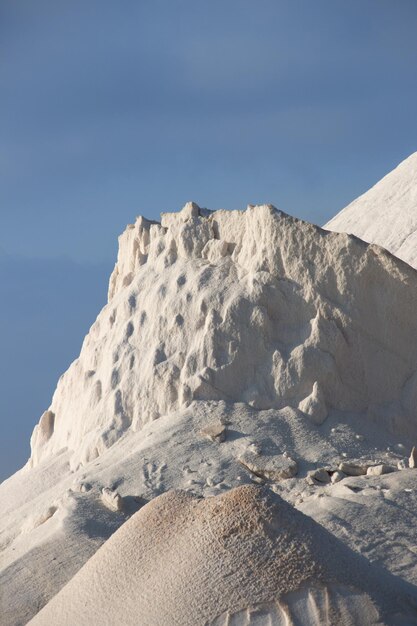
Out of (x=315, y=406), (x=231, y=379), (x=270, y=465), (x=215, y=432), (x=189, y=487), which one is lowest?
(x=270, y=465)

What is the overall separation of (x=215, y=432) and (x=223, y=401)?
1171mm

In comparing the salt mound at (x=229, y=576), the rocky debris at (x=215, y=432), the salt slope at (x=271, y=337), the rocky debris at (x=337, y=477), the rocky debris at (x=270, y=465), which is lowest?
the salt mound at (x=229, y=576)

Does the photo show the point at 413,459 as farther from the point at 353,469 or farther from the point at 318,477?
the point at 318,477

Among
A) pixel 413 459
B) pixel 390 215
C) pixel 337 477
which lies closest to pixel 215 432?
pixel 337 477

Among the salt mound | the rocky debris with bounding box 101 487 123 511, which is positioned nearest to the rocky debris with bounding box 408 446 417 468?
the rocky debris with bounding box 101 487 123 511

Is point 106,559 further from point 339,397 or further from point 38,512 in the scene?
Result: point 339,397

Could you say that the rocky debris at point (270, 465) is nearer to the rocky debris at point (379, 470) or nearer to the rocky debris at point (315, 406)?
the rocky debris at point (379, 470)

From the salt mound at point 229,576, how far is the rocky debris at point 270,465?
6032 millimetres

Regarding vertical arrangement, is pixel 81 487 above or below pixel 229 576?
above

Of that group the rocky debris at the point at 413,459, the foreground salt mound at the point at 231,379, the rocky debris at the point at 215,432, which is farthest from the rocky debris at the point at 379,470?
the rocky debris at the point at 215,432

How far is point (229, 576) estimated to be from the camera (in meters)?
16.6

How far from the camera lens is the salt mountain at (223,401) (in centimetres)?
2164

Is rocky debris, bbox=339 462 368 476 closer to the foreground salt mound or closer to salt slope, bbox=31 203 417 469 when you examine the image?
the foreground salt mound

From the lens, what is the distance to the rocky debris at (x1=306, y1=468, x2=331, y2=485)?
2361 centimetres
